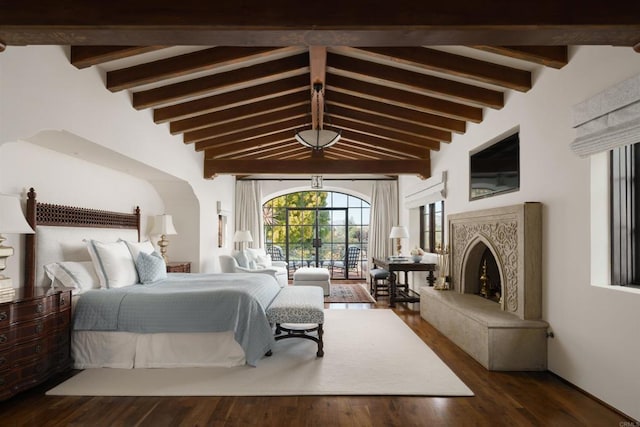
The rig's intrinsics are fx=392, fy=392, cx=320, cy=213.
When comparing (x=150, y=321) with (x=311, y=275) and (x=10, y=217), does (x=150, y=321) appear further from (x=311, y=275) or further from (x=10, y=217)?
(x=311, y=275)

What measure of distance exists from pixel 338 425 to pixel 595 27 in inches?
99.5

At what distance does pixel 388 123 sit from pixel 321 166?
159 centimetres

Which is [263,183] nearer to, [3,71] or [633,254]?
[3,71]

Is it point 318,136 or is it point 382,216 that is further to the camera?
point 382,216

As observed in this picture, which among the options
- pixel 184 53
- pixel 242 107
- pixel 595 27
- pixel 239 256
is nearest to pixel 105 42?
pixel 184 53

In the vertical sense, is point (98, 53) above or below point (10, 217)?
above

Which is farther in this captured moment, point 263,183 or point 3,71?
point 263,183

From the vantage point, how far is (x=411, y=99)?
4480 millimetres

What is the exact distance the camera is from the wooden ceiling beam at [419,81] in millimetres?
3945

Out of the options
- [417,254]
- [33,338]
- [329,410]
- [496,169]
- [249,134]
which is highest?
[249,134]

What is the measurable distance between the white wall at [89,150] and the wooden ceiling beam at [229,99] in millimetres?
244

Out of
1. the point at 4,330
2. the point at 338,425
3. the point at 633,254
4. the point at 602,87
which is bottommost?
the point at 338,425

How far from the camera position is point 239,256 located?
6797mm
